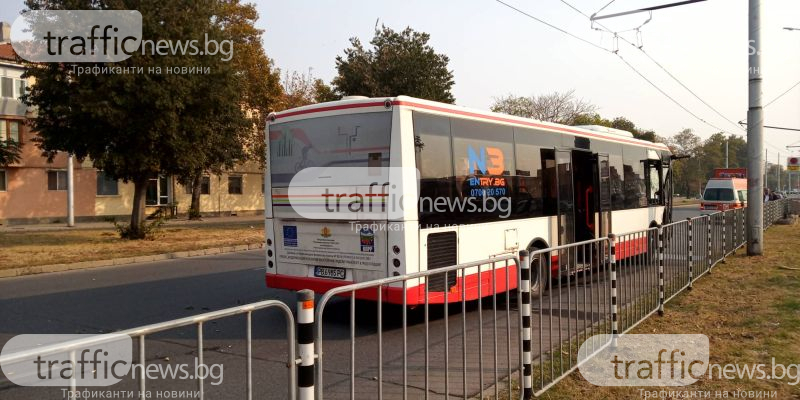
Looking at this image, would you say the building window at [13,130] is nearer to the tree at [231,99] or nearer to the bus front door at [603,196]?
the tree at [231,99]

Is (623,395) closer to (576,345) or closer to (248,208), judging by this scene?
(576,345)

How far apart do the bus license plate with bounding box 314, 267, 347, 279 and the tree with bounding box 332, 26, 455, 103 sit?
19.0m

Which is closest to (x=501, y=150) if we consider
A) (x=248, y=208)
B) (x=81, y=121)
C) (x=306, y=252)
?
(x=306, y=252)

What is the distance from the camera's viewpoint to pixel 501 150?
9.09 metres

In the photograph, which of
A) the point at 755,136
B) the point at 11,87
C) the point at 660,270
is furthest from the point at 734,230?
the point at 11,87

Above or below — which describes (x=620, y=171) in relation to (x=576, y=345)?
above

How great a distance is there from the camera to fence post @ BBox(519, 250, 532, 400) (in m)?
4.77

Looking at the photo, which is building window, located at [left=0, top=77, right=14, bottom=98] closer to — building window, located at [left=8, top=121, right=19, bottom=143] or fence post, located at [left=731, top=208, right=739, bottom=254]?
building window, located at [left=8, top=121, right=19, bottom=143]

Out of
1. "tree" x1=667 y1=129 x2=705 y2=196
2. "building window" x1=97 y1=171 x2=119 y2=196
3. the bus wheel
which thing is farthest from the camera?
A: "tree" x1=667 y1=129 x2=705 y2=196

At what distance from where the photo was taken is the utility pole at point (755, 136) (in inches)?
553

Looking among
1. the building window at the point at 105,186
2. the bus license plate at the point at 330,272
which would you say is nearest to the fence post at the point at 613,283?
the bus license plate at the point at 330,272

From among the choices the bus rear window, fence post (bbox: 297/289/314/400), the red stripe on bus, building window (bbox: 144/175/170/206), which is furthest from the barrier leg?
building window (bbox: 144/175/170/206)

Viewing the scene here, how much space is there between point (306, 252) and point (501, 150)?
137 inches

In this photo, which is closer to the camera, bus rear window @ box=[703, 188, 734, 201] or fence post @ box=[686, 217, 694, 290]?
fence post @ box=[686, 217, 694, 290]
